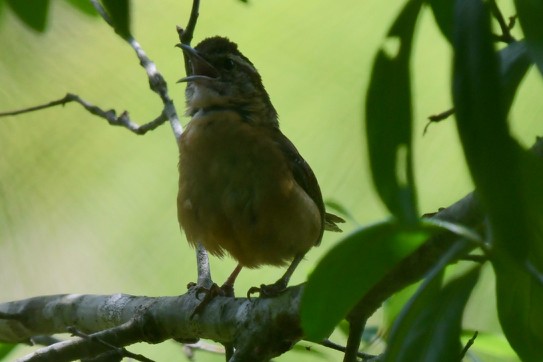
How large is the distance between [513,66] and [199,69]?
3.25 m

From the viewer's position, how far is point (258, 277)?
5.05m

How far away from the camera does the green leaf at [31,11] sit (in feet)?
4.82

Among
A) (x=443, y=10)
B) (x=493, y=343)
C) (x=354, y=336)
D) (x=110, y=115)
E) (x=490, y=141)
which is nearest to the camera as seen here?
(x=490, y=141)

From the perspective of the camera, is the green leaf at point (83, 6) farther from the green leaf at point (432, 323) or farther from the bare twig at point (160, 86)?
the green leaf at point (432, 323)

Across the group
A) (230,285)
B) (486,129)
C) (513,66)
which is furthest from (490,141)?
(230,285)

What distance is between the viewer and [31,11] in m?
1.49

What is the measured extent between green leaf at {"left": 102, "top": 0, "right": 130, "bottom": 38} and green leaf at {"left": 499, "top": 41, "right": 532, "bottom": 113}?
1.89 ft

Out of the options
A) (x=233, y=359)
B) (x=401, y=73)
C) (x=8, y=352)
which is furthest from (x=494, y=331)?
(x=8, y=352)

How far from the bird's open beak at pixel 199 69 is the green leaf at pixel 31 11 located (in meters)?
2.67

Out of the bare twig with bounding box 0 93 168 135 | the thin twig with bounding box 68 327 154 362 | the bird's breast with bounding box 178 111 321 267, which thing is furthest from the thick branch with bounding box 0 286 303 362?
the bare twig with bounding box 0 93 168 135

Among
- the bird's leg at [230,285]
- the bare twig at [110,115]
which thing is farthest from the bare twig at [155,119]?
the bird's leg at [230,285]

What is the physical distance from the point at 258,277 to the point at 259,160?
1316 mm

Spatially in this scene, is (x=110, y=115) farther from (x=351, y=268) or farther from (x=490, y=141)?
(x=490, y=141)

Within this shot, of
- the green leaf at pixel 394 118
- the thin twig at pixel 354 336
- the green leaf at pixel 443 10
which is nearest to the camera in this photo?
the green leaf at pixel 394 118
